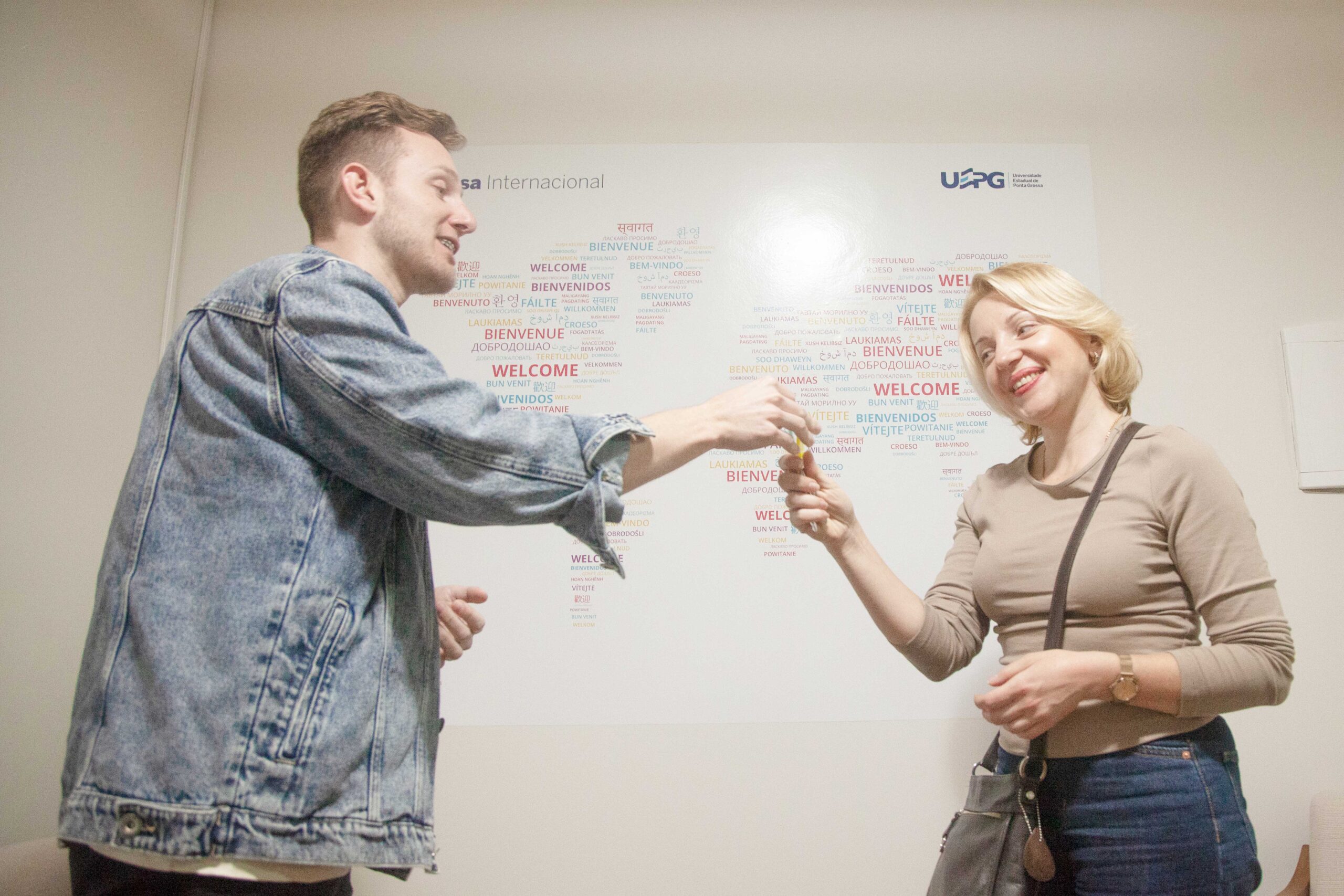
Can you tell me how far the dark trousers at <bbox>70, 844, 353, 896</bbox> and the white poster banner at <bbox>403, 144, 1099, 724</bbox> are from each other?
1242 mm

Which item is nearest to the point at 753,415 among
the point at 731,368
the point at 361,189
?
the point at 361,189

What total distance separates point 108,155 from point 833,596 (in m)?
2.20

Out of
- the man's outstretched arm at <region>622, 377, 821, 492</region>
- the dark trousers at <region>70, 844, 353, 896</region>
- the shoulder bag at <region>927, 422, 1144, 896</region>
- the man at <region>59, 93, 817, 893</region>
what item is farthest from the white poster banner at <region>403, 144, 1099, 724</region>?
the dark trousers at <region>70, 844, 353, 896</region>

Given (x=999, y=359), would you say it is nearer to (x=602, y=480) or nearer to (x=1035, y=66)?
(x=602, y=480)

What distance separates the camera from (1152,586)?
1099mm

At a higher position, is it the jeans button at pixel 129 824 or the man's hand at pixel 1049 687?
the man's hand at pixel 1049 687

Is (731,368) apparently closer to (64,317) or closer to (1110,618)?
(1110,618)

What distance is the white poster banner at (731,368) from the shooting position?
201 centimetres

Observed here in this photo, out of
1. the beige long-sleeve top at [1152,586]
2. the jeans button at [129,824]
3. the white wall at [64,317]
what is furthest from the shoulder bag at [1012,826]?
the white wall at [64,317]

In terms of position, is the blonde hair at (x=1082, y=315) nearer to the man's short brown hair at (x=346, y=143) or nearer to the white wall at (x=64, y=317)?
the man's short brown hair at (x=346, y=143)

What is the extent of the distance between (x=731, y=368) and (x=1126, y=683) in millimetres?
1304

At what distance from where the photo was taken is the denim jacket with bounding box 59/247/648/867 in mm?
741

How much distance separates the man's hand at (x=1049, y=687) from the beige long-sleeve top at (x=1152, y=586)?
71mm

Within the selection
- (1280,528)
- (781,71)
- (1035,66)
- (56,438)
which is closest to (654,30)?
(781,71)
